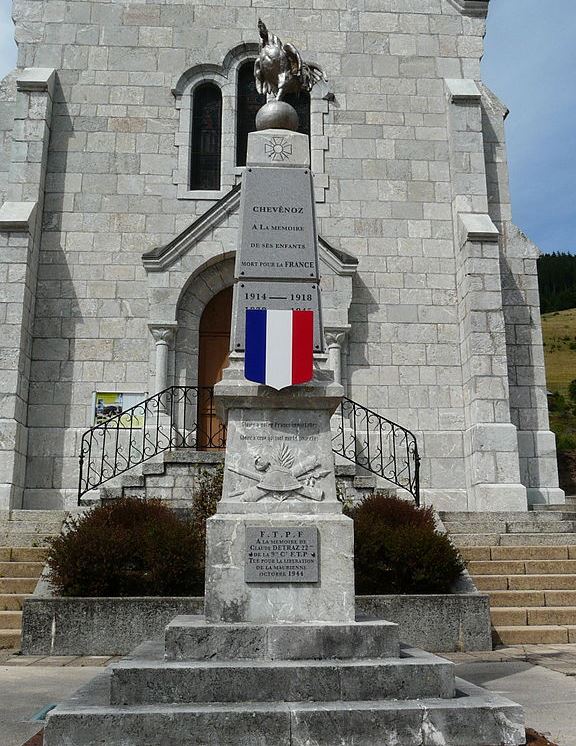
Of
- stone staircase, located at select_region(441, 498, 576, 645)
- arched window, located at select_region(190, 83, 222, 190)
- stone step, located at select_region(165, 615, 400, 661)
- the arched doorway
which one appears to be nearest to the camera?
stone step, located at select_region(165, 615, 400, 661)

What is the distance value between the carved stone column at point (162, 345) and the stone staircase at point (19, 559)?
3.03 meters

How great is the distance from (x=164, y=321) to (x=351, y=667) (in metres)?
9.00

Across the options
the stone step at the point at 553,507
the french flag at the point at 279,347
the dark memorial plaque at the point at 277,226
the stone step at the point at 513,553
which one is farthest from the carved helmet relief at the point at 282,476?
the stone step at the point at 553,507

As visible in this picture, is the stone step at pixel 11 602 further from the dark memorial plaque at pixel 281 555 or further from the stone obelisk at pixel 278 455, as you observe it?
the dark memorial plaque at pixel 281 555

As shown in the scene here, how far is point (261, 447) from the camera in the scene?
534 centimetres

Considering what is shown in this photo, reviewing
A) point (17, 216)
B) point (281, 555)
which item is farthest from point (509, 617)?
point (17, 216)

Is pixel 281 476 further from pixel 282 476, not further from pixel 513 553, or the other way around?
pixel 513 553

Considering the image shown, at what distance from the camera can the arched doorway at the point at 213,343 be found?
13.2 metres

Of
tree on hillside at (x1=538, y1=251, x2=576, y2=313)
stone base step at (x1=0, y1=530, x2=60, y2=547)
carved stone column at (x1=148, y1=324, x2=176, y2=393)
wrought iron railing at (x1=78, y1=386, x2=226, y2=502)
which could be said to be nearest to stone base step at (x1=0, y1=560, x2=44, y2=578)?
stone base step at (x1=0, y1=530, x2=60, y2=547)

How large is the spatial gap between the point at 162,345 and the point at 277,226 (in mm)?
7254

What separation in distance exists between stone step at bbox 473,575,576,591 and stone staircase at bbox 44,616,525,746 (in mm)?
4169

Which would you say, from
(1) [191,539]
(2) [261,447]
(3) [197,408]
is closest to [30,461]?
(3) [197,408]

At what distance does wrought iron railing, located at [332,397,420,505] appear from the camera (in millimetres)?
12359

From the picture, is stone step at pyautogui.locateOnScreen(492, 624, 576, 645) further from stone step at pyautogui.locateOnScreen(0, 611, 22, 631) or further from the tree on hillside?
the tree on hillside
